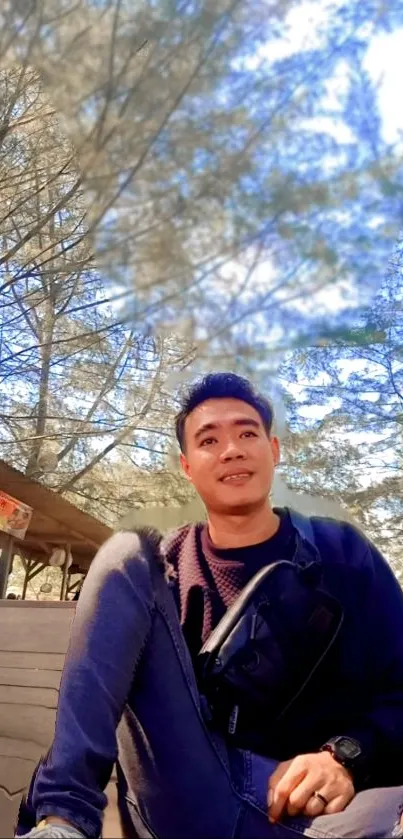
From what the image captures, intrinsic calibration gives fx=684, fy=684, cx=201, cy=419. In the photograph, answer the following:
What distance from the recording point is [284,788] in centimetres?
89

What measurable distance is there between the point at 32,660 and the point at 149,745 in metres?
0.48

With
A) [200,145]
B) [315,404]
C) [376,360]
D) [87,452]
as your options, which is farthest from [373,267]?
[87,452]

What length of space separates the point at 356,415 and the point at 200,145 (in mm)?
644

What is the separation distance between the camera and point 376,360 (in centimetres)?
130

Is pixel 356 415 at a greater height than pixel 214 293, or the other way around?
pixel 214 293

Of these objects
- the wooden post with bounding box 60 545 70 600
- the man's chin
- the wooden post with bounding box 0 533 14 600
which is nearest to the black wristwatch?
the man's chin

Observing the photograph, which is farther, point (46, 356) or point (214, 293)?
point (46, 356)

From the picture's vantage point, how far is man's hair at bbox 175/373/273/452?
4.01 ft

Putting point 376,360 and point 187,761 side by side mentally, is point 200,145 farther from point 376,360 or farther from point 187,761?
point 187,761

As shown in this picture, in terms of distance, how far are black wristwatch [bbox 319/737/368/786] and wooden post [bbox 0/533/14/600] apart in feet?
3.35

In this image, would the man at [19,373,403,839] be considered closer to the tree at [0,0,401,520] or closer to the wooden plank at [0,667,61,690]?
the tree at [0,0,401,520]

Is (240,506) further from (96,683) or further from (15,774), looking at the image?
(15,774)

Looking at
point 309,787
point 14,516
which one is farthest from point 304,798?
point 14,516

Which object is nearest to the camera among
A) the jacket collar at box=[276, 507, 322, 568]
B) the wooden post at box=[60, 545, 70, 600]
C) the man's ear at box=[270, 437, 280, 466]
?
the jacket collar at box=[276, 507, 322, 568]
